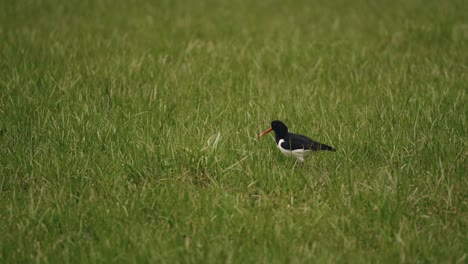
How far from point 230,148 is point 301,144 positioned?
0.59 meters

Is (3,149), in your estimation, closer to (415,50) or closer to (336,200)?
(336,200)

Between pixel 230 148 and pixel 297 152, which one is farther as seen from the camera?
pixel 230 148

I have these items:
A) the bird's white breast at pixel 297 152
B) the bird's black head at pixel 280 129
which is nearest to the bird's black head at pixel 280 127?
the bird's black head at pixel 280 129

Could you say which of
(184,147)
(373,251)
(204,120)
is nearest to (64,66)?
(204,120)

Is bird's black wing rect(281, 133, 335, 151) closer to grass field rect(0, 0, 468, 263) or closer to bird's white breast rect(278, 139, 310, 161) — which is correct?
bird's white breast rect(278, 139, 310, 161)

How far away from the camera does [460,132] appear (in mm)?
5141

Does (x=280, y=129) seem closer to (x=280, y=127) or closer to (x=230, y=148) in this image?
(x=280, y=127)

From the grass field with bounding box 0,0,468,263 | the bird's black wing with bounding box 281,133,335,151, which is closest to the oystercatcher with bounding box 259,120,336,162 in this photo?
the bird's black wing with bounding box 281,133,335,151

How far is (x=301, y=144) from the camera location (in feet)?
14.8

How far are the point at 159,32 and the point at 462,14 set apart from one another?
524 cm

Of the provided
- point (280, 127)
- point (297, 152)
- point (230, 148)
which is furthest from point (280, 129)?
point (230, 148)

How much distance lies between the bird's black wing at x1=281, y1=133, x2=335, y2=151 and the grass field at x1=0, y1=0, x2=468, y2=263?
0.56 feet

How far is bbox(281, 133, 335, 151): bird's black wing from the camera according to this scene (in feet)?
14.7

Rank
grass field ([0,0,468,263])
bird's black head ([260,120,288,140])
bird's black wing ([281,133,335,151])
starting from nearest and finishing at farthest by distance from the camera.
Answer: grass field ([0,0,468,263]) < bird's black wing ([281,133,335,151]) < bird's black head ([260,120,288,140])
